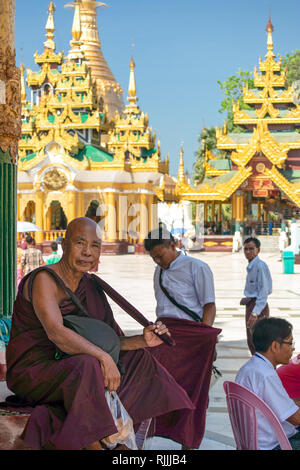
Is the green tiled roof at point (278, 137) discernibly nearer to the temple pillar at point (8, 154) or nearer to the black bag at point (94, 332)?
the temple pillar at point (8, 154)

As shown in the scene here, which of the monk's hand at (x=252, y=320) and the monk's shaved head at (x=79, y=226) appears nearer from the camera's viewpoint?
the monk's shaved head at (x=79, y=226)

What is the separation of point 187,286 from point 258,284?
185 cm

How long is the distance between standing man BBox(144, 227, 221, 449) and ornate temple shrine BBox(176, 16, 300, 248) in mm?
28421

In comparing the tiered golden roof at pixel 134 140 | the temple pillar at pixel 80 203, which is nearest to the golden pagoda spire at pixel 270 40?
the tiered golden roof at pixel 134 140

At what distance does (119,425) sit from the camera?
11.1 ft

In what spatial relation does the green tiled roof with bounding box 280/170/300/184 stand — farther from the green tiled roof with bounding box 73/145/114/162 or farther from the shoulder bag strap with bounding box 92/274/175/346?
the shoulder bag strap with bounding box 92/274/175/346

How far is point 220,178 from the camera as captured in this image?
34.9 metres

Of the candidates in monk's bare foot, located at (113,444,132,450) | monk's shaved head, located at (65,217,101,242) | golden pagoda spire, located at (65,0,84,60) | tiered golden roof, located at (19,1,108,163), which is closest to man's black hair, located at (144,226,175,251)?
monk's shaved head, located at (65,217,101,242)

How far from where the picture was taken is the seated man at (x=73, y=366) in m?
3.13

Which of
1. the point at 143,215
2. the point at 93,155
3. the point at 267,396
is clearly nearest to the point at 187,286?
the point at 267,396

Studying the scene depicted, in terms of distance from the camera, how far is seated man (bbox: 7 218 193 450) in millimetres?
3127

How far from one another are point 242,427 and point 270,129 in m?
35.7
